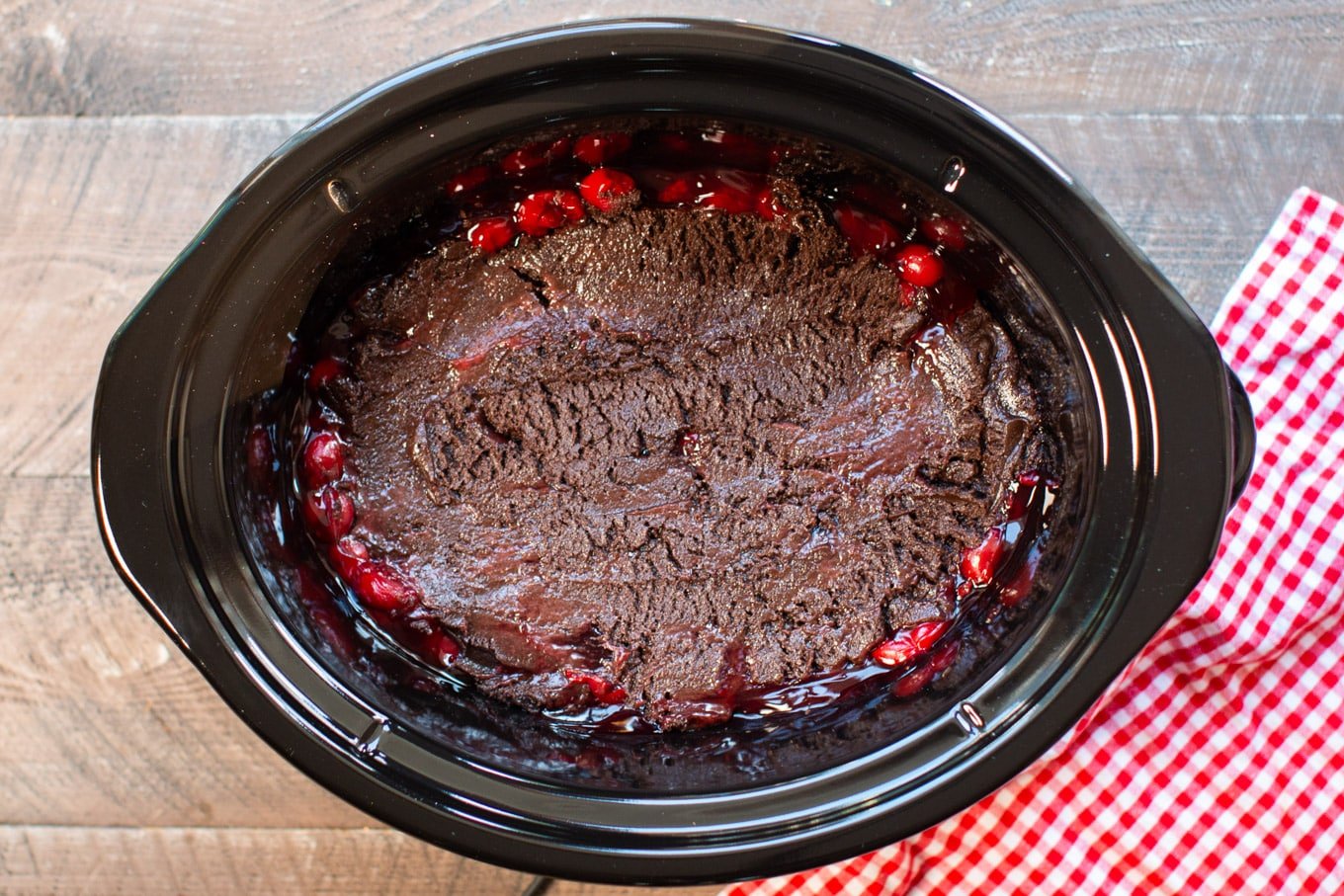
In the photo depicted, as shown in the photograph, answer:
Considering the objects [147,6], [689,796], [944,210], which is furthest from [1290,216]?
[147,6]

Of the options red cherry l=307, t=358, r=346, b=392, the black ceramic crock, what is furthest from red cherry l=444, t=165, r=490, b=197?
red cherry l=307, t=358, r=346, b=392

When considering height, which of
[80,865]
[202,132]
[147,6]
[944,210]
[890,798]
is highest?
[147,6]

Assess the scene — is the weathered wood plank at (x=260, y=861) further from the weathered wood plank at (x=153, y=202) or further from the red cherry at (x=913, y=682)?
the red cherry at (x=913, y=682)

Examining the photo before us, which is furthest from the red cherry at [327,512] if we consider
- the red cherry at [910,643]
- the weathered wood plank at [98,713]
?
the red cherry at [910,643]

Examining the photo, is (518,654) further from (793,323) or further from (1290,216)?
(1290,216)

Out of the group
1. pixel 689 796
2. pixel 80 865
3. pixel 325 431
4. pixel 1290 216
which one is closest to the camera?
pixel 689 796

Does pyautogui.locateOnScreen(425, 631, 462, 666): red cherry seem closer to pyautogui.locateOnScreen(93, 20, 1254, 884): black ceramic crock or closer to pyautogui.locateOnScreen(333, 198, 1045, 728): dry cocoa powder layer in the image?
pyautogui.locateOnScreen(333, 198, 1045, 728): dry cocoa powder layer
